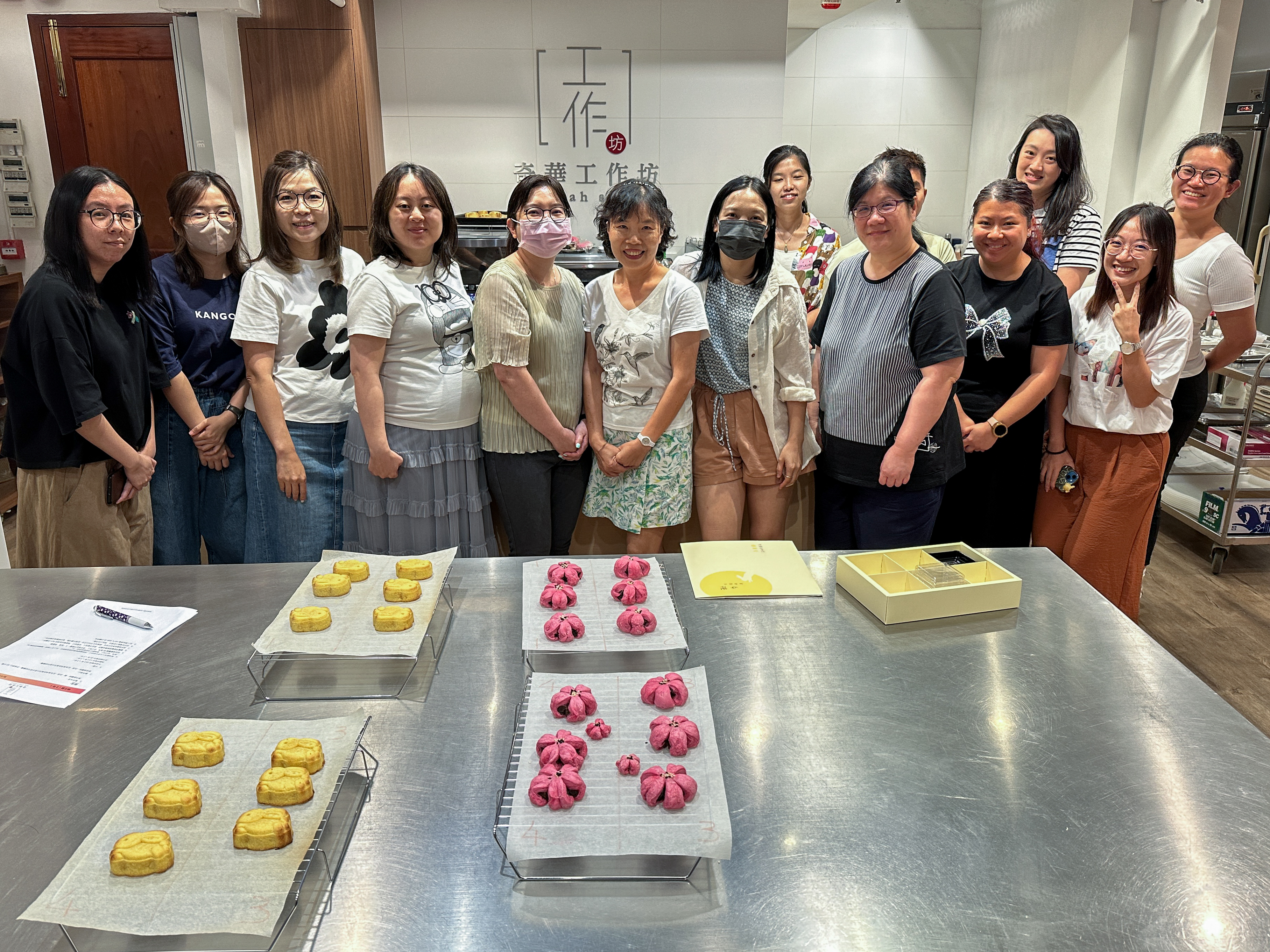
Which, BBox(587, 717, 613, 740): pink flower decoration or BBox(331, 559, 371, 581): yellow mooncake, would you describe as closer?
BBox(587, 717, 613, 740): pink flower decoration

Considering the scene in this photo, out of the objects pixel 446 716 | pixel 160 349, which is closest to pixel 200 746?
pixel 446 716

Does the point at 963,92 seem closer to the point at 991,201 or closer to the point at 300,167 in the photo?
the point at 991,201

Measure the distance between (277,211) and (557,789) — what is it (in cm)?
184

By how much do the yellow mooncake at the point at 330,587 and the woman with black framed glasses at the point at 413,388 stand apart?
2.45 ft

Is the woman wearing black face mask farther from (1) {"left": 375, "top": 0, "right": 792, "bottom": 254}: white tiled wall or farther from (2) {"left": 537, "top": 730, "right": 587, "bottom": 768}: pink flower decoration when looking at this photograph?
(1) {"left": 375, "top": 0, "right": 792, "bottom": 254}: white tiled wall

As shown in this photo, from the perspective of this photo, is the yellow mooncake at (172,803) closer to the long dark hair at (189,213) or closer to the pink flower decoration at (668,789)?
the pink flower decoration at (668,789)

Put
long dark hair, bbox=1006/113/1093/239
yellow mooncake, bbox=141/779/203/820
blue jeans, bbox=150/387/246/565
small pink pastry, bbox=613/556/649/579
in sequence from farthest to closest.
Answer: long dark hair, bbox=1006/113/1093/239, blue jeans, bbox=150/387/246/565, small pink pastry, bbox=613/556/649/579, yellow mooncake, bbox=141/779/203/820

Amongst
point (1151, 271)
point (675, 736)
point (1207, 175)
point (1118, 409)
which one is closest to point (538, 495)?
point (675, 736)

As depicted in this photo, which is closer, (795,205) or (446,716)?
(446,716)

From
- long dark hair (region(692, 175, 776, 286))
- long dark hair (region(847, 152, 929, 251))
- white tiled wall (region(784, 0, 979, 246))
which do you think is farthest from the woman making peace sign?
white tiled wall (region(784, 0, 979, 246))

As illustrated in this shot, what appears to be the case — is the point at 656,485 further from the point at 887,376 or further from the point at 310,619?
the point at 310,619

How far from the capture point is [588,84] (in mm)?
4969

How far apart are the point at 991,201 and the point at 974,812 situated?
1.69 meters

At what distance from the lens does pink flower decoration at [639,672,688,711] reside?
126cm
